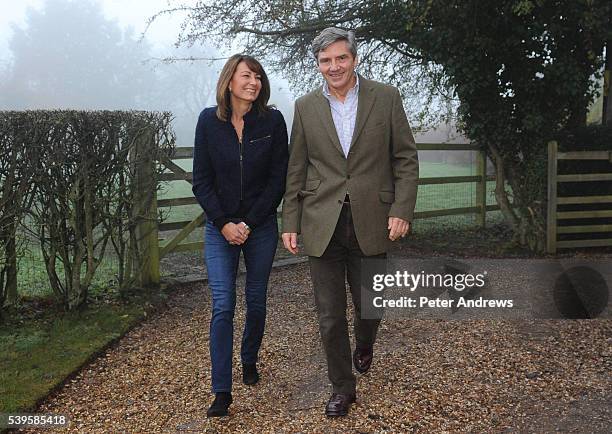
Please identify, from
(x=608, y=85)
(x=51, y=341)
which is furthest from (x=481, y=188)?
(x=51, y=341)

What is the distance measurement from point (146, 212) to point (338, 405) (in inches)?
133

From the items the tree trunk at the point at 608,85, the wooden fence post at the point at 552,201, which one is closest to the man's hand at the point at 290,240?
the wooden fence post at the point at 552,201

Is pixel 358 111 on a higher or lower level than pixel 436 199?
higher

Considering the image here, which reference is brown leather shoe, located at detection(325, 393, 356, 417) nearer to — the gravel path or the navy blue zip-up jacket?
the gravel path

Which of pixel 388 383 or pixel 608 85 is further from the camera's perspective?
pixel 608 85

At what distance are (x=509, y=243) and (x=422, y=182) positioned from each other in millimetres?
1586

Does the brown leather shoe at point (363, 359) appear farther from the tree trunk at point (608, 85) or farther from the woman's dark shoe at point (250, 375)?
the tree trunk at point (608, 85)

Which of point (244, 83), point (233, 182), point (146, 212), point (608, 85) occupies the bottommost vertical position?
point (146, 212)

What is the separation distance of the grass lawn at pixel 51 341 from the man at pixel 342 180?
1824mm

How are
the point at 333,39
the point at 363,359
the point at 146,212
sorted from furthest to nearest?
the point at 146,212, the point at 363,359, the point at 333,39

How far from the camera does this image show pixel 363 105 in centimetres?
329

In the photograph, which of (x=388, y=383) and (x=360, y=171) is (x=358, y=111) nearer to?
(x=360, y=171)

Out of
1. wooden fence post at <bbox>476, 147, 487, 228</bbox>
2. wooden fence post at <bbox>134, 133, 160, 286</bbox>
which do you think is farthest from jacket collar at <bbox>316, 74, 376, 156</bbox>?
wooden fence post at <bbox>476, 147, 487, 228</bbox>

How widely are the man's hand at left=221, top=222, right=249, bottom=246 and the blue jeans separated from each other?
7 centimetres
